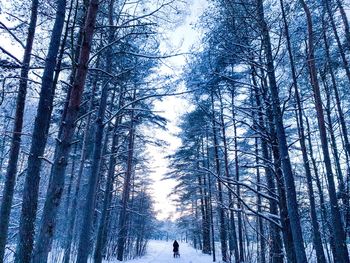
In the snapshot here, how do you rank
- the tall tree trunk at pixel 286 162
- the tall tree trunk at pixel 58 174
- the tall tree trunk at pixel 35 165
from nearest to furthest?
the tall tree trunk at pixel 58 174
the tall tree trunk at pixel 35 165
the tall tree trunk at pixel 286 162

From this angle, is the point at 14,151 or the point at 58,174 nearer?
the point at 58,174

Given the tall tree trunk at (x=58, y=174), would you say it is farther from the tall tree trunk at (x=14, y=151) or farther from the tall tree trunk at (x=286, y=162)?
the tall tree trunk at (x=286, y=162)

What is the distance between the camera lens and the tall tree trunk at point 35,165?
413 centimetres

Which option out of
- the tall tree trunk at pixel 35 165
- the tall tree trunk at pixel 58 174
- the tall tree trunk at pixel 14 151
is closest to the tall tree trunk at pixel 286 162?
the tall tree trunk at pixel 58 174

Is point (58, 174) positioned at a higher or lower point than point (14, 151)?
lower

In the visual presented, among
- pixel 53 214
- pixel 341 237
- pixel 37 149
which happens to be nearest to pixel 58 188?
pixel 53 214

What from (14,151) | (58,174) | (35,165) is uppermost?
(14,151)

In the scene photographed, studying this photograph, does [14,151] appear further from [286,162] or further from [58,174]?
[286,162]

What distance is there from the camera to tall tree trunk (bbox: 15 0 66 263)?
413cm

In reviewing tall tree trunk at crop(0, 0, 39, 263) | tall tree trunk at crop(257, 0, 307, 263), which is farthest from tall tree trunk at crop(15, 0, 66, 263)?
tall tree trunk at crop(257, 0, 307, 263)

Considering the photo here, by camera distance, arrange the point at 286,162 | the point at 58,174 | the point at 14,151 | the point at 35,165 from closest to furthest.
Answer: the point at 58,174 → the point at 35,165 → the point at 286,162 → the point at 14,151

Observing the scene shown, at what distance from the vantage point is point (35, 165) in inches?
178

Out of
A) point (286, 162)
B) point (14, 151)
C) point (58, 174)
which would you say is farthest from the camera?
point (14, 151)

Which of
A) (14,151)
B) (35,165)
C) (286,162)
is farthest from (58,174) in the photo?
(286,162)
